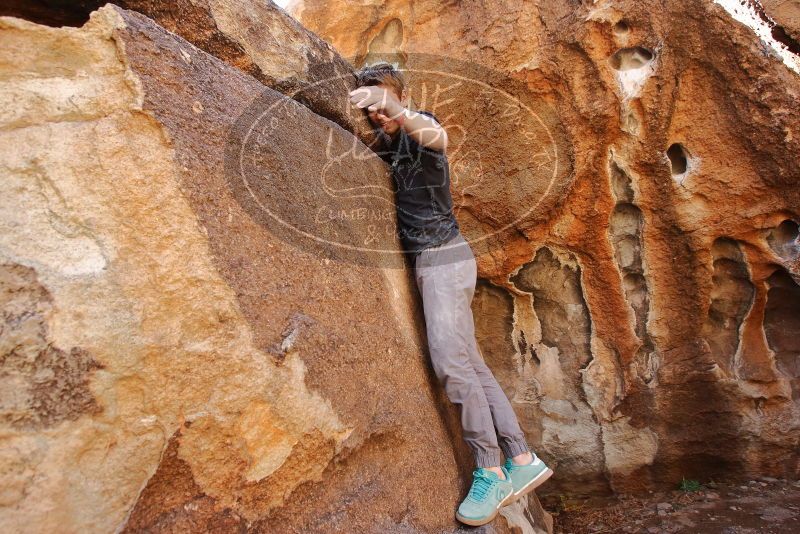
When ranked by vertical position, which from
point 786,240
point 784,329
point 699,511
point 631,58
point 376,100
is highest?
point 631,58

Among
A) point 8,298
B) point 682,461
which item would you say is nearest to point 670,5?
point 682,461

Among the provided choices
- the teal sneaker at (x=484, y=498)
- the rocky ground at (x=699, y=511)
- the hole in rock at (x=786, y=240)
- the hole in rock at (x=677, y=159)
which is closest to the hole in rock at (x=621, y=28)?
the hole in rock at (x=677, y=159)

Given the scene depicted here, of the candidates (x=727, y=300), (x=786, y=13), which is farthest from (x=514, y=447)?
(x=786, y=13)

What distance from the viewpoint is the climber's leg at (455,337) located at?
2061 millimetres

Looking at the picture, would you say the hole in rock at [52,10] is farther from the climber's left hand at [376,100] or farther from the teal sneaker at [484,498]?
the teal sneaker at [484,498]

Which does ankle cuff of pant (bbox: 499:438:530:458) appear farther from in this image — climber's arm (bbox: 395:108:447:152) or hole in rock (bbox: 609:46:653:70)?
hole in rock (bbox: 609:46:653:70)

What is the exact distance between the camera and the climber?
81.0 inches

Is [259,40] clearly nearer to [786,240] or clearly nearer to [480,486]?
[480,486]

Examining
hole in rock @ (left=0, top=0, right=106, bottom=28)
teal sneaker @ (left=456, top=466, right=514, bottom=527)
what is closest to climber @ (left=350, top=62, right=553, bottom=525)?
teal sneaker @ (left=456, top=466, right=514, bottom=527)

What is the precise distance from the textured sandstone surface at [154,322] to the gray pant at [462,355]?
461mm

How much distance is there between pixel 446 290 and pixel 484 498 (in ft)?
2.72

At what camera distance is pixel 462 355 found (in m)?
2.12

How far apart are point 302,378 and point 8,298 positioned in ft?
2.37

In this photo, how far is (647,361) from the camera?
120 inches
